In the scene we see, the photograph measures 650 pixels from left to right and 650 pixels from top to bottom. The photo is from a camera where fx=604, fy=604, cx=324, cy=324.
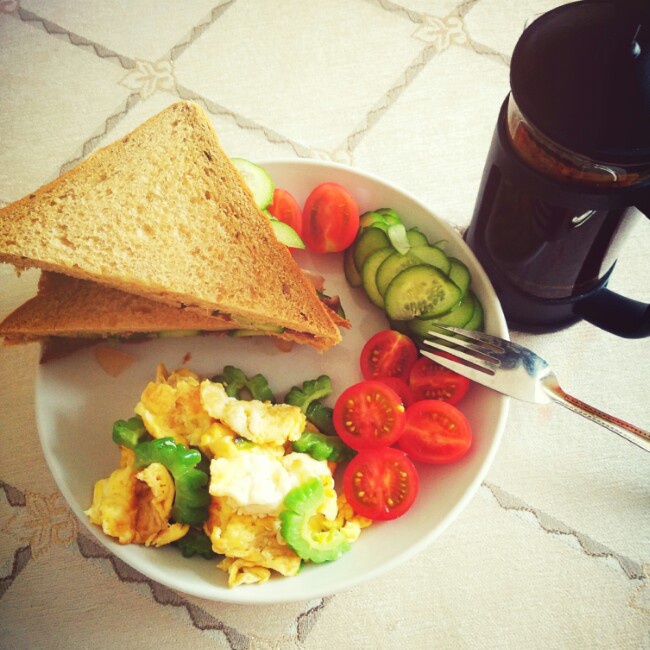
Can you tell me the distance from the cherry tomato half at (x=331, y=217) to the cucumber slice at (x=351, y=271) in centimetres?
2

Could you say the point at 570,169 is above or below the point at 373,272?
above

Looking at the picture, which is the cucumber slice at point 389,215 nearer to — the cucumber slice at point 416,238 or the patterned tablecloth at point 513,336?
the cucumber slice at point 416,238

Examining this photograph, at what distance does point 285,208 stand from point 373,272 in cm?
36

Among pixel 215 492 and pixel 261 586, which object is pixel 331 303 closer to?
pixel 215 492

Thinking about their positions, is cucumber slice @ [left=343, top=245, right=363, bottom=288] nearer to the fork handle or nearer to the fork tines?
the fork tines

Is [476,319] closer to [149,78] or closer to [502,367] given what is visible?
[502,367]

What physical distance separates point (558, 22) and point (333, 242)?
789mm

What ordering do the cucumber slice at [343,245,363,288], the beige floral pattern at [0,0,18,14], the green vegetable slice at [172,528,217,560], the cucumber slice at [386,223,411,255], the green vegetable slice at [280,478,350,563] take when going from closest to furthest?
the green vegetable slice at [280,478,350,563] < the green vegetable slice at [172,528,217,560] < the cucumber slice at [386,223,411,255] < the cucumber slice at [343,245,363,288] < the beige floral pattern at [0,0,18,14]

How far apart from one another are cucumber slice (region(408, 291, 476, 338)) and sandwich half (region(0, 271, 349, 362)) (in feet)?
0.69

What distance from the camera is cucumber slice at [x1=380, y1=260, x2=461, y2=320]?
1.52 metres

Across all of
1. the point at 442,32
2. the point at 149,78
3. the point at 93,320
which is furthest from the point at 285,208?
the point at 442,32

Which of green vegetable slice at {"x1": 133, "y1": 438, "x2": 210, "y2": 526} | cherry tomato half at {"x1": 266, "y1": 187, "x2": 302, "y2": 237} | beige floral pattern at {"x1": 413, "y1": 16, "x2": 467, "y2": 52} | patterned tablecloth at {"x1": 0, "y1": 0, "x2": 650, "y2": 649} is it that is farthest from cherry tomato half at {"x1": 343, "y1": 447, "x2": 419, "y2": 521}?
beige floral pattern at {"x1": 413, "y1": 16, "x2": 467, "y2": 52}

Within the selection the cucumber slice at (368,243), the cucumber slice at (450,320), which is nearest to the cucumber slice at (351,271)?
the cucumber slice at (368,243)

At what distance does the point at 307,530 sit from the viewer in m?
1.35
